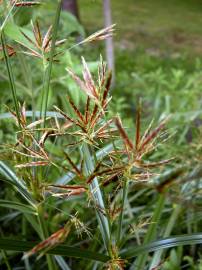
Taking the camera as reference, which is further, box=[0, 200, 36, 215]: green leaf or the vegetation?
box=[0, 200, 36, 215]: green leaf

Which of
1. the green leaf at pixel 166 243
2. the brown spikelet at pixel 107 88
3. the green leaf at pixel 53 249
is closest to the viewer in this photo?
the brown spikelet at pixel 107 88

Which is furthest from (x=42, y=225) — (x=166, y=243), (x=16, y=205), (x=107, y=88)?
(x=107, y=88)

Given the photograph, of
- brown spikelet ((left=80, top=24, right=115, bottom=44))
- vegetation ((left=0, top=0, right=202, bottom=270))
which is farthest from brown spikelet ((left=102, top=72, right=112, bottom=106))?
brown spikelet ((left=80, top=24, right=115, bottom=44))

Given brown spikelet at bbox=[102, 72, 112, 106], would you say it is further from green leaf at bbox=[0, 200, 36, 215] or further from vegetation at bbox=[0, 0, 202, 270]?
green leaf at bbox=[0, 200, 36, 215]

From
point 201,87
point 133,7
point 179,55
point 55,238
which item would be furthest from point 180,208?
point 133,7

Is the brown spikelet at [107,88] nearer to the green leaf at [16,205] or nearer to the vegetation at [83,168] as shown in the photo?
the vegetation at [83,168]

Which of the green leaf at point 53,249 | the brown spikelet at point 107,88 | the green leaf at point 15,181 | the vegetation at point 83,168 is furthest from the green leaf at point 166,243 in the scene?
the brown spikelet at point 107,88

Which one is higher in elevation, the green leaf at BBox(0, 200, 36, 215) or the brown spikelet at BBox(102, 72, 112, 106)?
the brown spikelet at BBox(102, 72, 112, 106)

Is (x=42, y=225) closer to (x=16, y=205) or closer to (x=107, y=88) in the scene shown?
(x=16, y=205)

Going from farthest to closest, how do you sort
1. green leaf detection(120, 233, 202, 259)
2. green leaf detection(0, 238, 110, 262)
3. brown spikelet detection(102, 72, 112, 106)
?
green leaf detection(120, 233, 202, 259) < green leaf detection(0, 238, 110, 262) < brown spikelet detection(102, 72, 112, 106)
